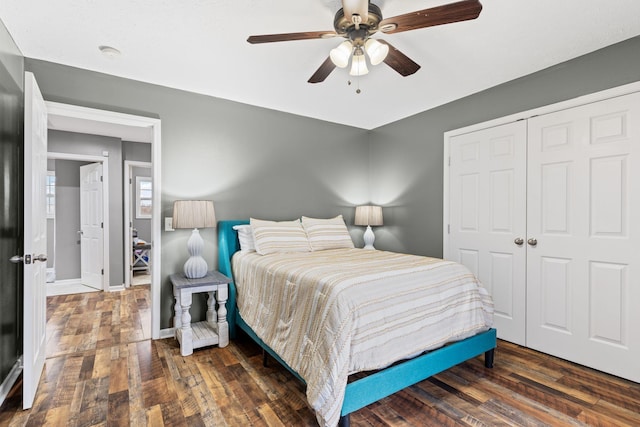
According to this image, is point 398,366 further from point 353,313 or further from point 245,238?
point 245,238

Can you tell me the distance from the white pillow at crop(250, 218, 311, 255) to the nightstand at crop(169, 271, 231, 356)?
0.46 m

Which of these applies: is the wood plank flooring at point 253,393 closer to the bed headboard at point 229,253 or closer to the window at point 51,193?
the bed headboard at point 229,253

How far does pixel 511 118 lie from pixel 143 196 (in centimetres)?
685

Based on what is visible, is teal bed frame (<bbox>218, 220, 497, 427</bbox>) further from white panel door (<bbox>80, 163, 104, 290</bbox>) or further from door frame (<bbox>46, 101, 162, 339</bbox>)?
white panel door (<bbox>80, 163, 104, 290</bbox>)

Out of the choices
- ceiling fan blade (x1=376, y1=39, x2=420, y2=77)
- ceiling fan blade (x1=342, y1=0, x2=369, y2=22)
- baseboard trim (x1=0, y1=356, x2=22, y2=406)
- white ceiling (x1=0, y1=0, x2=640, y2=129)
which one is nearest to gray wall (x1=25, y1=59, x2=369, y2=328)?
white ceiling (x1=0, y1=0, x2=640, y2=129)

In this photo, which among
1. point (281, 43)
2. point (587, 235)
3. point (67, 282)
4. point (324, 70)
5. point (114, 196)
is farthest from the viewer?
point (67, 282)

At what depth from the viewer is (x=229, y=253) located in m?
3.16

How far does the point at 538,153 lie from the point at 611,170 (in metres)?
0.52

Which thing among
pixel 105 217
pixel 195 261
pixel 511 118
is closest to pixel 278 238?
pixel 195 261

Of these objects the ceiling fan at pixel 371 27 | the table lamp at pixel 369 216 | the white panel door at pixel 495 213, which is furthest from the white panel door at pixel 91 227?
the white panel door at pixel 495 213

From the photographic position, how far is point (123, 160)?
199 inches

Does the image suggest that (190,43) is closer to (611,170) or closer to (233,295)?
(233,295)

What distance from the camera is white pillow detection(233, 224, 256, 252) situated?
10.3 feet

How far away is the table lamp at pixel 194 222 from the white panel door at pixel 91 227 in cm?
291
